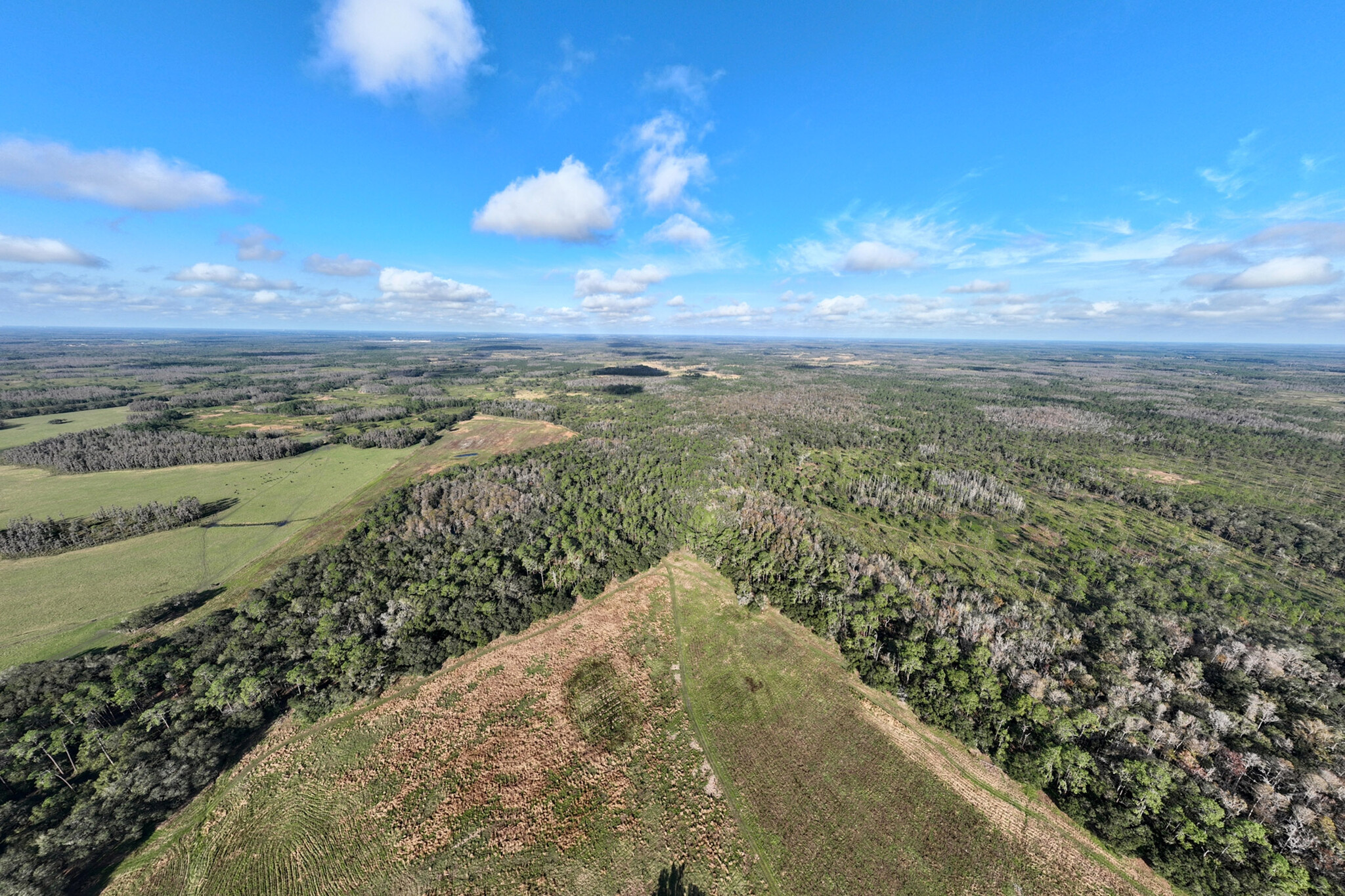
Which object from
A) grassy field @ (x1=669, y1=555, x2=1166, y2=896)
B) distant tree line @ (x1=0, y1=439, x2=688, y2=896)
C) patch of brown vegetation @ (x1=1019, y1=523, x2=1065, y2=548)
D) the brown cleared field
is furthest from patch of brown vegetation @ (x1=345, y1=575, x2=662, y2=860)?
patch of brown vegetation @ (x1=1019, y1=523, x2=1065, y2=548)

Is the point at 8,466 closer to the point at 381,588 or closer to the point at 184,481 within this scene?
the point at 184,481

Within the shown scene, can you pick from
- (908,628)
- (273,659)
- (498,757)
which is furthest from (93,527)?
(908,628)

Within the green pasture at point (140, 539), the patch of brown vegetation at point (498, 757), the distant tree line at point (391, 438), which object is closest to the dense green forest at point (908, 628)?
the patch of brown vegetation at point (498, 757)

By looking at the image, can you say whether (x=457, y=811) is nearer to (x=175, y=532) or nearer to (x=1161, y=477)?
(x=175, y=532)

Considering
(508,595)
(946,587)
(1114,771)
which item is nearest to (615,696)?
(508,595)

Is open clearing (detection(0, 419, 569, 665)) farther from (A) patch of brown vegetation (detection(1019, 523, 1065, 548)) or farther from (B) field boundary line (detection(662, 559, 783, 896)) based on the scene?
(A) patch of brown vegetation (detection(1019, 523, 1065, 548))

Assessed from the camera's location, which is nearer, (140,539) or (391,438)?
(140,539)
